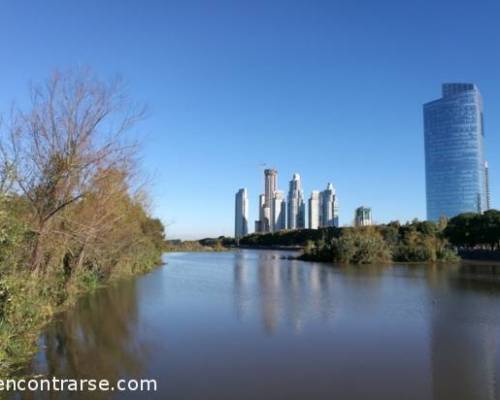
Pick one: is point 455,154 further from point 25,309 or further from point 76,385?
point 76,385

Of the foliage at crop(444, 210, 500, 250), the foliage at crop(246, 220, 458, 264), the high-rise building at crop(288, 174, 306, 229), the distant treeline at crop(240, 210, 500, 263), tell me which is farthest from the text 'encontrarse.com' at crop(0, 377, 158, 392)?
the high-rise building at crop(288, 174, 306, 229)

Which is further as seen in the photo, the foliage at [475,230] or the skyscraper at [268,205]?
the skyscraper at [268,205]

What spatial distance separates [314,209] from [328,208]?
4393 millimetres

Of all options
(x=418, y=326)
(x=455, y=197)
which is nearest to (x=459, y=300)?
(x=418, y=326)

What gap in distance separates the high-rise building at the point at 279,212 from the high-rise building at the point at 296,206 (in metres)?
2.73

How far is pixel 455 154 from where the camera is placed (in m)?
103

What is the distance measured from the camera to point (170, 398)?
7109mm

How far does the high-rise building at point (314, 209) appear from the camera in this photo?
126562 mm

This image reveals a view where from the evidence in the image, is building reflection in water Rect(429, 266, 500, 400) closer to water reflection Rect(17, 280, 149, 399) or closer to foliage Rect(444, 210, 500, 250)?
water reflection Rect(17, 280, 149, 399)

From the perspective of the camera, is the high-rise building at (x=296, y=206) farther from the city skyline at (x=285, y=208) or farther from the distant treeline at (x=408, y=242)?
the distant treeline at (x=408, y=242)

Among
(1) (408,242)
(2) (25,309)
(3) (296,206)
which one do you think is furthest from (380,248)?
(3) (296,206)

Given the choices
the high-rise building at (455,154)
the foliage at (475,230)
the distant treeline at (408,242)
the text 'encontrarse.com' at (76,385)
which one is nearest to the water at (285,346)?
the text 'encontrarse.com' at (76,385)

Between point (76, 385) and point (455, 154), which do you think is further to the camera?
point (455, 154)

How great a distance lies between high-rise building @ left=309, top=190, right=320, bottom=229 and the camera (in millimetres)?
126562
